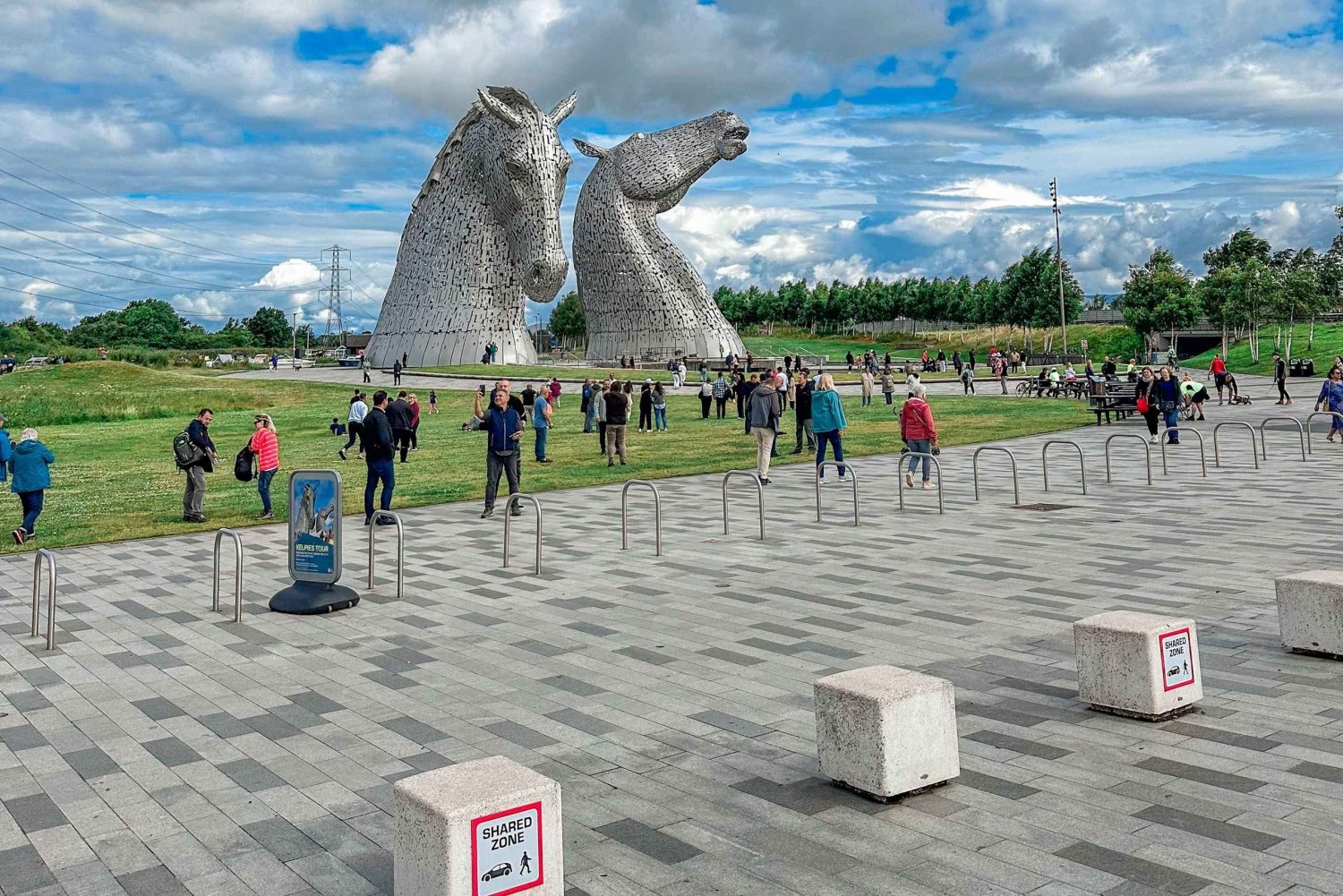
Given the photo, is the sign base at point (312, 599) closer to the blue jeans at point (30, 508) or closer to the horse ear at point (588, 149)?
the blue jeans at point (30, 508)

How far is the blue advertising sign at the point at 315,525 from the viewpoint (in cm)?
1004

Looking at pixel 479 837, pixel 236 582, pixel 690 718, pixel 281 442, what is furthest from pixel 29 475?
pixel 281 442

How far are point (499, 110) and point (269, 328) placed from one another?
352ft

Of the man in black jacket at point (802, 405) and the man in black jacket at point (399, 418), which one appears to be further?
the man in black jacket at point (802, 405)

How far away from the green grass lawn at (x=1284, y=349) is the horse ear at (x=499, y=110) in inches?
1595

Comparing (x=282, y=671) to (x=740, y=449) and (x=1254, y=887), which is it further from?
(x=740, y=449)

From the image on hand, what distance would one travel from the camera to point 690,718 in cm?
672

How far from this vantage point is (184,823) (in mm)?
5297

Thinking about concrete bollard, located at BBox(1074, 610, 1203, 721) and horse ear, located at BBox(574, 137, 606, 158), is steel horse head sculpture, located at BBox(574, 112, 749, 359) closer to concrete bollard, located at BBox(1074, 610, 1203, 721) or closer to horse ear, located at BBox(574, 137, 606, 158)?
horse ear, located at BBox(574, 137, 606, 158)

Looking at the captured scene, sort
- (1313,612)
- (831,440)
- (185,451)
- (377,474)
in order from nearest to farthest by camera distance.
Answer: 1. (1313,612)
2. (377,474)
3. (185,451)
4. (831,440)

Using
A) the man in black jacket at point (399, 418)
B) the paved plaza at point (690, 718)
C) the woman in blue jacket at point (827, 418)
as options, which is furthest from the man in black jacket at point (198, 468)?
the woman in blue jacket at point (827, 418)

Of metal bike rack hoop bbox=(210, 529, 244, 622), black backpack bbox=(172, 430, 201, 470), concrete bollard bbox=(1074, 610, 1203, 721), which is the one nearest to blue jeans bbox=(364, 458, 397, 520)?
black backpack bbox=(172, 430, 201, 470)

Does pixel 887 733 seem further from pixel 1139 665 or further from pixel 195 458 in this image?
pixel 195 458

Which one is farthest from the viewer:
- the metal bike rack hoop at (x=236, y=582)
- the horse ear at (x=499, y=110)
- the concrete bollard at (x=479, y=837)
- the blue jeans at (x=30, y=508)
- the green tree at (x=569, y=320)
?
the green tree at (x=569, y=320)
